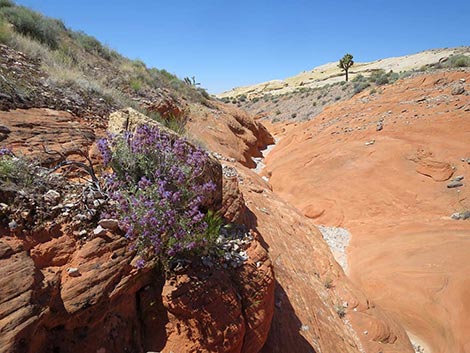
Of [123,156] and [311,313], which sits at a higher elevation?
[123,156]

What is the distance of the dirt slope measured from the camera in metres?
5.80

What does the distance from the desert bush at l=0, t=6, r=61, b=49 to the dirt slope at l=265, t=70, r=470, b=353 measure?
9.42 m

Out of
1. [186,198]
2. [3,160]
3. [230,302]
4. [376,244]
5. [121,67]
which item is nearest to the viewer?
[3,160]

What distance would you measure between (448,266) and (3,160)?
7593mm

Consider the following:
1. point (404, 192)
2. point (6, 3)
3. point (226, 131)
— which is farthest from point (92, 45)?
point (404, 192)

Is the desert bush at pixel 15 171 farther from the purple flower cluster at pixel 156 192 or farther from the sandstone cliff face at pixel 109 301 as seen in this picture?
the purple flower cluster at pixel 156 192

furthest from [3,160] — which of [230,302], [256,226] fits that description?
[256,226]

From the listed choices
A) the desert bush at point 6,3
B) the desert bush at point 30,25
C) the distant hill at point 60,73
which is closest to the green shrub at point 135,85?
the distant hill at point 60,73

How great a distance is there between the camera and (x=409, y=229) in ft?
26.7

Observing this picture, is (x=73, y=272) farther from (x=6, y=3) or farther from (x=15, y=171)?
(x=6, y=3)

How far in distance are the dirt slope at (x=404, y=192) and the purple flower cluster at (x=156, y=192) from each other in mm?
5293

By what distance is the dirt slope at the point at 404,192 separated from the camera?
580cm

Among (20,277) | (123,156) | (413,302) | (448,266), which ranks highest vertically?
(123,156)

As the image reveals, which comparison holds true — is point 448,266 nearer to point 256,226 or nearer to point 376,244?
point 376,244
